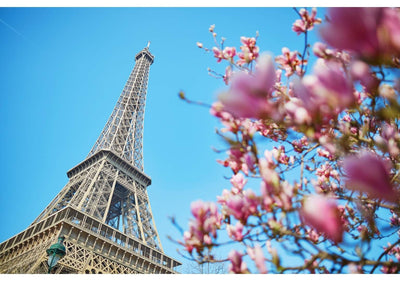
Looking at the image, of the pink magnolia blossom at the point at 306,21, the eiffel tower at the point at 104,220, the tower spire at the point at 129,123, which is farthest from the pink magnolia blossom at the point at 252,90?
the tower spire at the point at 129,123

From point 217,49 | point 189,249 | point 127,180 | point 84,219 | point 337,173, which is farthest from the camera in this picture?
point 127,180

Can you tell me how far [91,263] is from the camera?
343 inches

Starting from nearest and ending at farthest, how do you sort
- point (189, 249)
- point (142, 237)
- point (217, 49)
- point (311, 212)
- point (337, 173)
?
1. point (311, 212)
2. point (189, 249)
3. point (217, 49)
4. point (337, 173)
5. point (142, 237)

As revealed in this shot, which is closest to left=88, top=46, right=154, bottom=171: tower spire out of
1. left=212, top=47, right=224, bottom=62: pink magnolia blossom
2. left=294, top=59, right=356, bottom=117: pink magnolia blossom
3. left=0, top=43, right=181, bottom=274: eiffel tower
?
left=0, top=43, right=181, bottom=274: eiffel tower

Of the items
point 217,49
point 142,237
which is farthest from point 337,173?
point 142,237

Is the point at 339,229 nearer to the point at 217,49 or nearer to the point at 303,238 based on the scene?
the point at 303,238

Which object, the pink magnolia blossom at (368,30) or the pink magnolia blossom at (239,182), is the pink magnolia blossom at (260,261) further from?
the pink magnolia blossom at (368,30)

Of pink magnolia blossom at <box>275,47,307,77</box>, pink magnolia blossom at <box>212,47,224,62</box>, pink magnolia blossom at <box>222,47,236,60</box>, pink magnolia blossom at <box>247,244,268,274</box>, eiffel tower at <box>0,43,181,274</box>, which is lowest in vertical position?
pink magnolia blossom at <box>247,244,268,274</box>

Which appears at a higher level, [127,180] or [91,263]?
[127,180]

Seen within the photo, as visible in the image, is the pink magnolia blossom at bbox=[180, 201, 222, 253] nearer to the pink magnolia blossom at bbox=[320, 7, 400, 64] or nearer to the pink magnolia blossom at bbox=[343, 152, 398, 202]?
the pink magnolia blossom at bbox=[343, 152, 398, 202]

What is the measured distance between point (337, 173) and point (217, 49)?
1.34 m

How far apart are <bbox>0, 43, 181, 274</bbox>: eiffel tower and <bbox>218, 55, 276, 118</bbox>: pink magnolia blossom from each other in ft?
28.2

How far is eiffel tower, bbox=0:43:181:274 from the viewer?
28.8 ft

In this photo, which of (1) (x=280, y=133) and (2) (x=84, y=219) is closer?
(1) (x=280, y=133)
